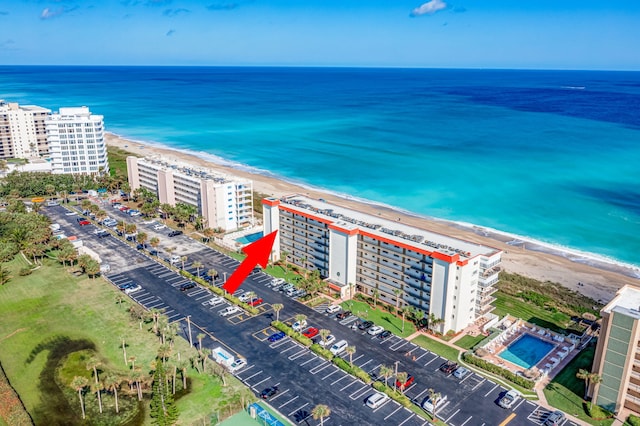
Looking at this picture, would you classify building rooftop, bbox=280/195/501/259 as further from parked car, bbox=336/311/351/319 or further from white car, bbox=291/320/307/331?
white car, bbox=291/320/307/331

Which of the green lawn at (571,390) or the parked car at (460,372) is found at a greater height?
the parked car at (460,372)

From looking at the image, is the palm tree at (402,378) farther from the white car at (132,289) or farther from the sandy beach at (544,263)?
the sandy beach at (544,263)

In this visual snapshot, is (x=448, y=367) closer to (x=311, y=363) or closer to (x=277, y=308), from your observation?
(x=311, y=363)

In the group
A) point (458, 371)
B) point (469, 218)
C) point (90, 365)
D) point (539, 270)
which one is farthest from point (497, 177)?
point (90, 365)

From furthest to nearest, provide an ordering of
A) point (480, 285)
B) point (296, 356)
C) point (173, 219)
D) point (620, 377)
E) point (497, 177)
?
1. point (497, 177)
2. point (173, 219)
3. point (480, 285)
4. point (296, 356)
5. point (620, 377)

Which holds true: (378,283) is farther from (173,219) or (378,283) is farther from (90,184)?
(90,184)

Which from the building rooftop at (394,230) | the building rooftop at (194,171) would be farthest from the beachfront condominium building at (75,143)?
the building rooftop at (394,230)
